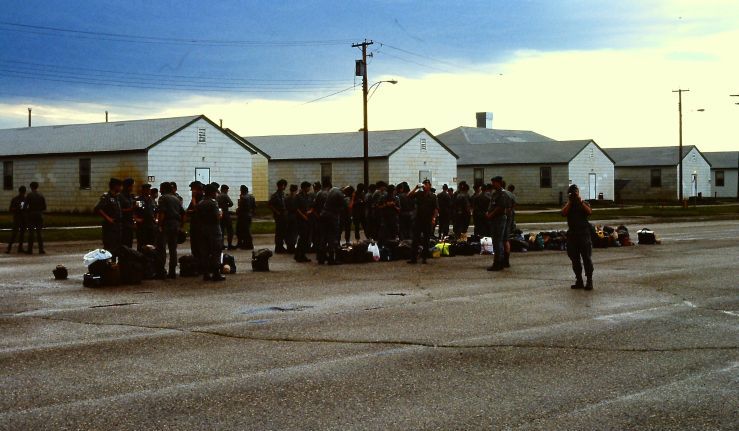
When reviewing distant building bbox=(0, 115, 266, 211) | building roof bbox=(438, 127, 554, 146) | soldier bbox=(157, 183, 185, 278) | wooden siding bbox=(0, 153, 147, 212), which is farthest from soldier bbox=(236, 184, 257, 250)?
building roof bbox=(438, 127, 554, 146)

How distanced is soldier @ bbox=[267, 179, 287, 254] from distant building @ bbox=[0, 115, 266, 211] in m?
23.3

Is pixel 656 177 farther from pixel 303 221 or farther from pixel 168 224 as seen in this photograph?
pixel 168 224

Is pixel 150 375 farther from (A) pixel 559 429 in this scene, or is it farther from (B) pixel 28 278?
(B) pixel 28 278

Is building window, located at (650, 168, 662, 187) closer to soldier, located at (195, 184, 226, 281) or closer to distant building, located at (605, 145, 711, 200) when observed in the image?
distant building, located at (605, 145, 711, 200)

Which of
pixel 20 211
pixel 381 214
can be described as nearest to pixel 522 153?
pixel 381 214

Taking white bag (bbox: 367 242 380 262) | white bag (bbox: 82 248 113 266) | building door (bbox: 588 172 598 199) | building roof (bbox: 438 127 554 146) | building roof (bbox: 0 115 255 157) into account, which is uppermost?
building roof (bbox: 438 127 554 146)

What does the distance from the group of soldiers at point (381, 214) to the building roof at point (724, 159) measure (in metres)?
80.4

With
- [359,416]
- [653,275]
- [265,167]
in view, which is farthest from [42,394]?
[265,167]

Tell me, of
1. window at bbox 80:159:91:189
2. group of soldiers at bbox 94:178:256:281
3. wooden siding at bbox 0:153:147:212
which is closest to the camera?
group of soldiers at bbox 94:178:256:281

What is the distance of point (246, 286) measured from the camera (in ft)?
54.1

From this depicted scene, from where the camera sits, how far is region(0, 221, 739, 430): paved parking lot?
7.12 m

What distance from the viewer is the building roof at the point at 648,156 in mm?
88938

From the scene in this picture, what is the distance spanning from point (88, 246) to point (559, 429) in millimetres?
22894

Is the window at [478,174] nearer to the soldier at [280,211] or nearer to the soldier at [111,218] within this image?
the soldier at [280,211]
